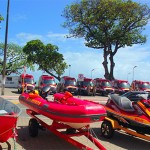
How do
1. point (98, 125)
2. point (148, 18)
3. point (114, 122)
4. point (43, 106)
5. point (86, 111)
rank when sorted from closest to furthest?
point (86, 111), point (43, 106), point (114, 122), point (98, 125), point (148, 18)

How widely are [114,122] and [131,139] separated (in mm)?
784

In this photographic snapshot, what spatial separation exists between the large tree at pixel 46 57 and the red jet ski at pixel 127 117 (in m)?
52.4

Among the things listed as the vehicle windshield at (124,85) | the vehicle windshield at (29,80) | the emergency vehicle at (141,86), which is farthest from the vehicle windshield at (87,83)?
the vehicle windshield at (29,80)

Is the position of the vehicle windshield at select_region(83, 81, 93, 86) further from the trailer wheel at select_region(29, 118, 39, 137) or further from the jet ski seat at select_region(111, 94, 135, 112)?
the trailer wheel at select_region(29, 118, 39, 137)

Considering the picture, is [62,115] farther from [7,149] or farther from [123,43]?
[123,43]

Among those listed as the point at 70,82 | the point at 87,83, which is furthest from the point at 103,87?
the point at 70,82

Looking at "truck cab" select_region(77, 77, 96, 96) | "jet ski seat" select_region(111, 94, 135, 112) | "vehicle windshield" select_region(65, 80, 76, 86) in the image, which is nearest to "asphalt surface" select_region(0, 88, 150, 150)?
"jet ski seat" select_region(111, 94, 135, 112)

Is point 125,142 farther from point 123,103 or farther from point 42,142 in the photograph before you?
point 42,142

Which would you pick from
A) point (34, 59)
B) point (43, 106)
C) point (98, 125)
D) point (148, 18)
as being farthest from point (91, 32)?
point (43, 106)

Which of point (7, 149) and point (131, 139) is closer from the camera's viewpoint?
point (7, 149)

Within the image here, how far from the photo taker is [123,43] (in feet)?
167

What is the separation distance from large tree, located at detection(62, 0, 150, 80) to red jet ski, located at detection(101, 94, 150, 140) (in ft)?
128

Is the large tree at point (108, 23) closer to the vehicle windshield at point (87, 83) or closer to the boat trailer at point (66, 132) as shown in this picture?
the vehicle windshield at point (87, 83)

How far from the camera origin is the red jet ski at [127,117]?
9203mm
